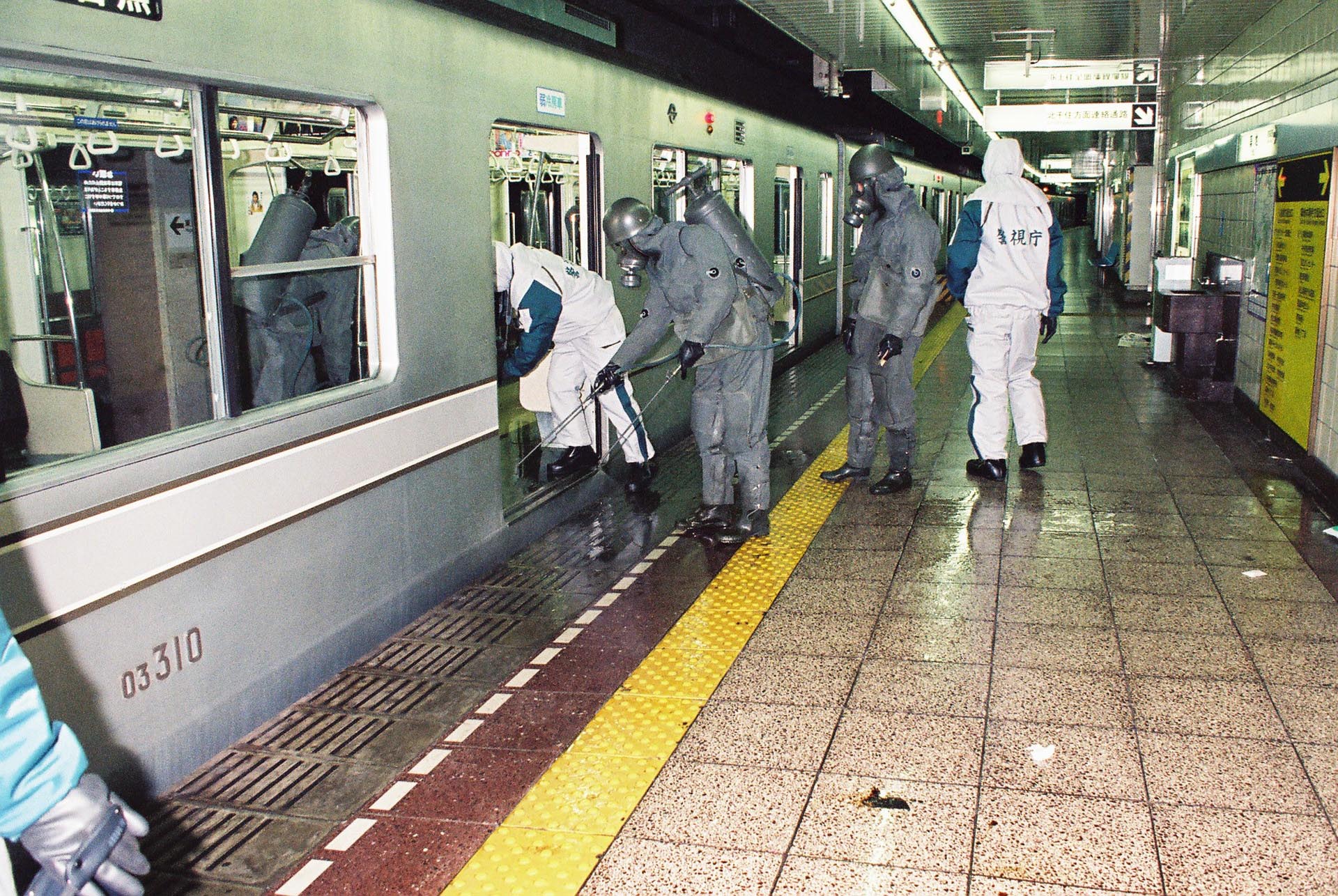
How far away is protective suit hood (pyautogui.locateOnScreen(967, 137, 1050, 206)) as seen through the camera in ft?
22.1

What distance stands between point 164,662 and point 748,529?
3.11 meters

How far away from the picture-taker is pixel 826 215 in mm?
13289

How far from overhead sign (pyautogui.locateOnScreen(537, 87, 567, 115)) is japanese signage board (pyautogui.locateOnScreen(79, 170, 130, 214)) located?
7.97ft

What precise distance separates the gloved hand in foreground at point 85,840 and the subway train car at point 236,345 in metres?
1.32

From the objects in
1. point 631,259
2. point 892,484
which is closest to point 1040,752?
point 631,259

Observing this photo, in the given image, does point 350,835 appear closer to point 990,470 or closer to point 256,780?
point 256,780

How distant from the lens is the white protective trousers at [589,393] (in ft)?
21.9

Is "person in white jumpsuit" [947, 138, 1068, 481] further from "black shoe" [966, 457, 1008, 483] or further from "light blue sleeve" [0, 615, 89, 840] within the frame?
"light blue sleeve" [0, 615, 89, 840]

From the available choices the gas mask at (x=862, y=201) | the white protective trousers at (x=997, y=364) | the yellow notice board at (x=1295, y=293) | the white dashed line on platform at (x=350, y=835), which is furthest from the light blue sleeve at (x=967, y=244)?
the white dashed line on platform at (x=350, y=835)

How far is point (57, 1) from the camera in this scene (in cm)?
294

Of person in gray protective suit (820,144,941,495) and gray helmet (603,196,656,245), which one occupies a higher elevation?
gray helmet (603,196,656,245)

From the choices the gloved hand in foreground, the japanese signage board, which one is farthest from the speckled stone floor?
the japanese signage board

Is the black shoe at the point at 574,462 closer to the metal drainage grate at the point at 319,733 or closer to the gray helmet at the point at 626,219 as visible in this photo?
the gray helmet at the point at 626,219

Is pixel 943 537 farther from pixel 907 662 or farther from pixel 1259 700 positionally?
pixel 1259 700
